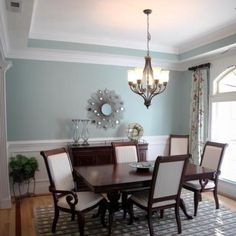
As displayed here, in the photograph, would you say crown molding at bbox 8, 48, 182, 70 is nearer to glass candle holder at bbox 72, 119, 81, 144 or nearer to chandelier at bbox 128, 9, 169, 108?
glass candle holder at bbox 72, 119, 81, 144

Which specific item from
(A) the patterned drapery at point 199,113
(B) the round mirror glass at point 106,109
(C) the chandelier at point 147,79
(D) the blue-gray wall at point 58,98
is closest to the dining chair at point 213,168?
(A) the patterned drapery at point 199,113

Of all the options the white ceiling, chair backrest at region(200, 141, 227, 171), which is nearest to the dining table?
chair backrest at region(200, 141, 227, 171)

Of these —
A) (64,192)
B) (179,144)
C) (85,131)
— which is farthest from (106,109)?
(64,192)

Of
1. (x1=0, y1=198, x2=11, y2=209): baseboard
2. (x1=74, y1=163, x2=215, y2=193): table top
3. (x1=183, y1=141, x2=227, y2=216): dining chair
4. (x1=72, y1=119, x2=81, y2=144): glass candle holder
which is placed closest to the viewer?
(x1=74, y1=163, x2=215, y2=193): table top

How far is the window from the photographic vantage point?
15.1 feet

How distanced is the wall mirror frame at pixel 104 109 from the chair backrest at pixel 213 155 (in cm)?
186

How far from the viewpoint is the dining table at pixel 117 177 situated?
9.23 feet

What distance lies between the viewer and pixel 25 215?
12.3 feet

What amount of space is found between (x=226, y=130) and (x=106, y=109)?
7.55ft

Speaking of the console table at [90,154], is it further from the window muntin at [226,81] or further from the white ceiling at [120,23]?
the window muntin at [226,81]

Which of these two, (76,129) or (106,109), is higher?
(106,109)

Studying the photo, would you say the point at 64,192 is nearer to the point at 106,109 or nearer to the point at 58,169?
the point at 58,169

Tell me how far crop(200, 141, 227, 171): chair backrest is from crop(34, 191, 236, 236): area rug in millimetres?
676

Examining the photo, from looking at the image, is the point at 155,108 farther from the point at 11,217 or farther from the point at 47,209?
the point at 11,217
